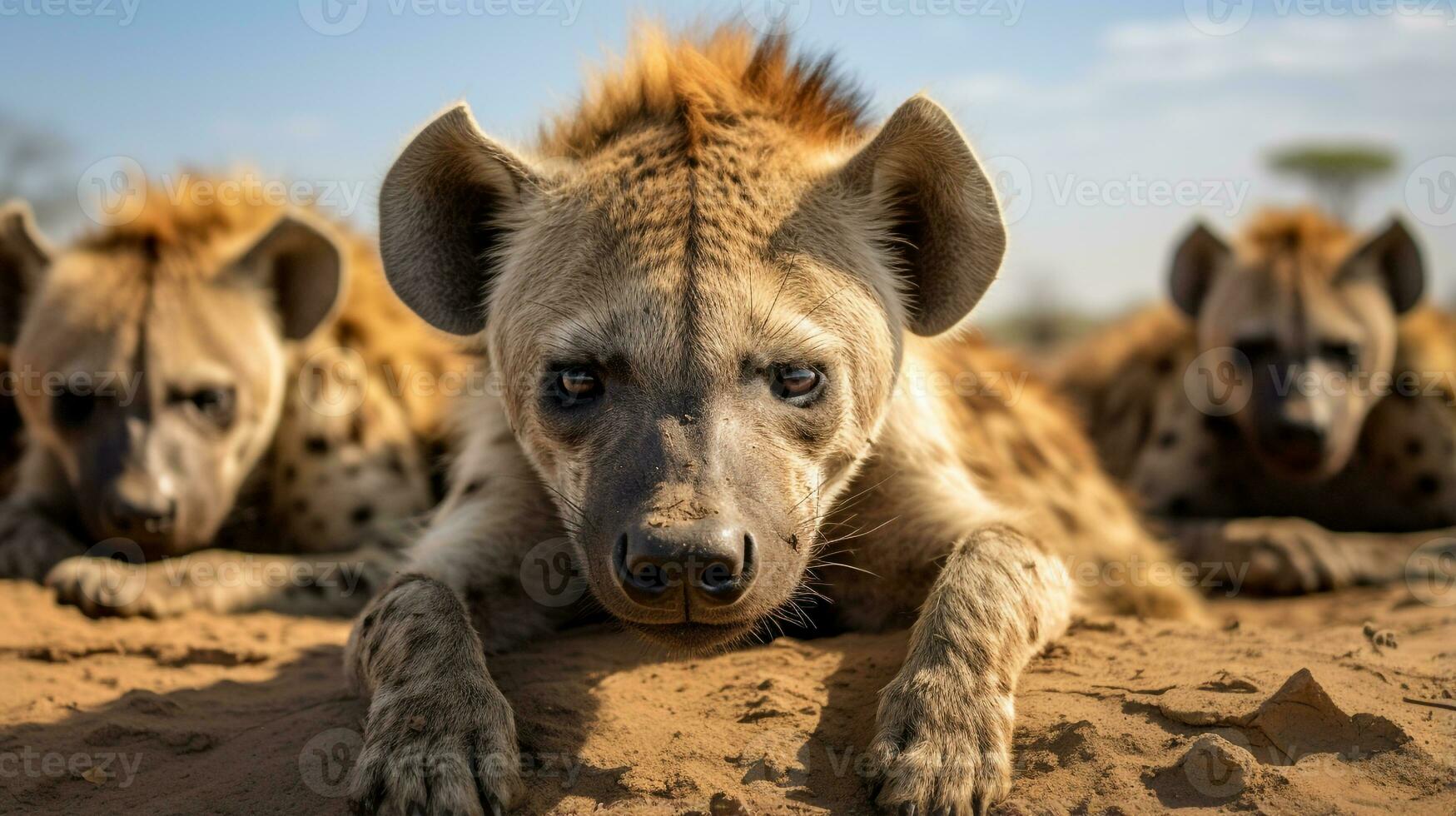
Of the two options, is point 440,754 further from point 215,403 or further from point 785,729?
point 215,403

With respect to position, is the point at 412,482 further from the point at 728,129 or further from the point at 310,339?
the point at 728,129

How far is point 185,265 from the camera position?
3955 mm

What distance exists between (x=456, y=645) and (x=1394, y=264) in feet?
13.8

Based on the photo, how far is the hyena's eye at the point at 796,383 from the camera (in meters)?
2.24

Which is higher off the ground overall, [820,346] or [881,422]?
[820,346]

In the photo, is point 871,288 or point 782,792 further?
point 871,288

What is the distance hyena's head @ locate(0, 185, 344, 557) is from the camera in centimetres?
361

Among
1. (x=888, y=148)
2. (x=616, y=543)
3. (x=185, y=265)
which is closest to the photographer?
(x=616, y=543)

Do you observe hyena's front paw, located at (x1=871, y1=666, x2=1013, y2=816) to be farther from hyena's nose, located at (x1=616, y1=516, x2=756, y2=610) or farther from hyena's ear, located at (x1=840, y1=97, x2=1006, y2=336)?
hyena's ear, located at (x1=840, y1=97, x2=1006, y2=336)

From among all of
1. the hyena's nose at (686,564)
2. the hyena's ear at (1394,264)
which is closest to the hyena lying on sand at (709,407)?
the hyena's nose at (686,564)

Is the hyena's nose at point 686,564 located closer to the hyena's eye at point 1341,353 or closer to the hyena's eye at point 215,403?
the hyena's eye at point 215,403

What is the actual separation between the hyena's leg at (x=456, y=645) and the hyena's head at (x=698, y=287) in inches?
10.9

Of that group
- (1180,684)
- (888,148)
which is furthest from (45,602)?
(1180,684)

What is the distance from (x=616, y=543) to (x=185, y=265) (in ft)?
8.61
